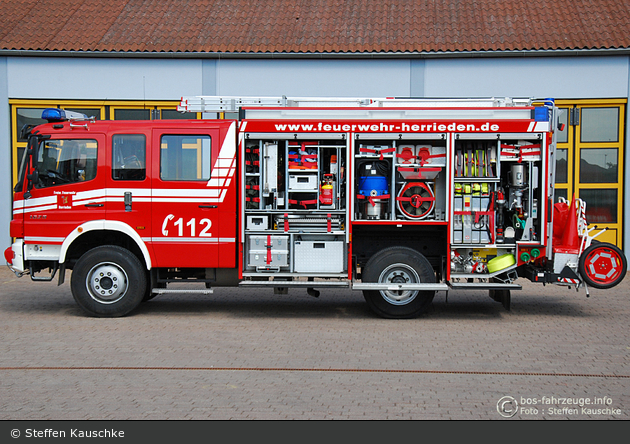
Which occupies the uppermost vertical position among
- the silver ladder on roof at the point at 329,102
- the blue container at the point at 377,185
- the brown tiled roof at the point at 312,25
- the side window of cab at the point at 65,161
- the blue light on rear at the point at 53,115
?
the brown tiled roof at the point at 312,25

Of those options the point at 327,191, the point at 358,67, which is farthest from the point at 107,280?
the point at 358,67

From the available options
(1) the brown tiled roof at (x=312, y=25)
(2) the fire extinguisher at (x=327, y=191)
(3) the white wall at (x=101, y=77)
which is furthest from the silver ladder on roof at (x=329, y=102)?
(3) the white wall at (x=101, y=77)

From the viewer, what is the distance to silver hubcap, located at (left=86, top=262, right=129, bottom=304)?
918cm

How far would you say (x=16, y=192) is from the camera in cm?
949

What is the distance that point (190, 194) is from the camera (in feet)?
29.8

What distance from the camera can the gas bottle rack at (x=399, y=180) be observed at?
9.06m

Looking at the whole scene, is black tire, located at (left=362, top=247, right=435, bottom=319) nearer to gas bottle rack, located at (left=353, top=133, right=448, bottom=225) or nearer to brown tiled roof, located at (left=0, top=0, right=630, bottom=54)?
gas bottle rack, located at (left=353, top=133, right=448, bottom=225)

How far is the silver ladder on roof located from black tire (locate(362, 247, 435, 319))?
211cm

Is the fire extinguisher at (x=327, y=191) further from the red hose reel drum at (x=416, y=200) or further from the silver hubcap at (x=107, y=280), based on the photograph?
the silver hubcap at (x=107, y=280)

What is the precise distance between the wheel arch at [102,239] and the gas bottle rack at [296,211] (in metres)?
1.55

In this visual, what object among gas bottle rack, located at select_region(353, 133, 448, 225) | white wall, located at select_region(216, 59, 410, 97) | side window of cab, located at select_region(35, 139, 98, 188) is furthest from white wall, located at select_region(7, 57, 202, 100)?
gas bottle rack, located at select_region(353, 133, 448, 225)

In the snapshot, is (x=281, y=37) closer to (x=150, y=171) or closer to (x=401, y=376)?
(x=150, y=171)

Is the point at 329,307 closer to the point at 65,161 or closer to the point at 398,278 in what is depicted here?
the point at 398,278

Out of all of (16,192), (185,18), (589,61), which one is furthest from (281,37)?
(16,192)
